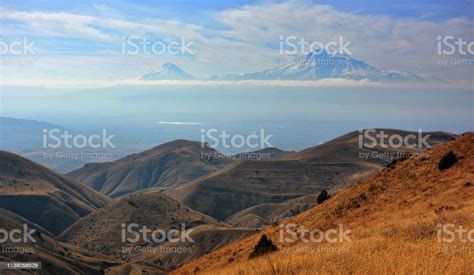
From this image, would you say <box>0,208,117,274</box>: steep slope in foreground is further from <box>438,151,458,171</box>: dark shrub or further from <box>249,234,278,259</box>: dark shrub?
<box>438,151,458,171</box>: dark shrub

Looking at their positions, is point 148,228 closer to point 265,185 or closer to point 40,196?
point 40,196

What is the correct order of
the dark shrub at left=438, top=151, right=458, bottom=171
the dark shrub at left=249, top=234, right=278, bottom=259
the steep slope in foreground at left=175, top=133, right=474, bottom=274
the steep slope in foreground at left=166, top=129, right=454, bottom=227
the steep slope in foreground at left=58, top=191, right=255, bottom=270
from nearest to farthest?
the steep slope in foreground at left=175, top=133, right=474, bottom=274 < the dark shrub at left=249, top=234, right=278, bottom=259 < the dark shrub at left=438, top=151, right=458, bottom=171 < the steep slope in foreground at left=58, top=191, right=255, bottom=270 < the steep slope in foreground at left=166, top=129, right=454, bottom=227

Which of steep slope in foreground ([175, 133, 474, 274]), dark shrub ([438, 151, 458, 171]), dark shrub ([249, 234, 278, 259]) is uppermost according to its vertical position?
dark shrub ([438, 151, 458, 171])

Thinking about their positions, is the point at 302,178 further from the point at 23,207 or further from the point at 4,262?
the point at 4,262

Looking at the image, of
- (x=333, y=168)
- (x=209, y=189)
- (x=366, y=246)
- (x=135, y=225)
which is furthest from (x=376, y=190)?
(x=333, y=168)

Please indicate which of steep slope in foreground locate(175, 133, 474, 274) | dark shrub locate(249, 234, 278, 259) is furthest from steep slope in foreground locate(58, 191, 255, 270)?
dark shrub locate(249, 234, 278, 259)

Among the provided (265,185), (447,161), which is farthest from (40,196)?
(447,161)

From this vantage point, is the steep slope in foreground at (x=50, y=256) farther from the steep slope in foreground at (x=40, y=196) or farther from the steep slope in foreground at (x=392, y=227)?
the steep slope in foreground at (x=392, y=227)

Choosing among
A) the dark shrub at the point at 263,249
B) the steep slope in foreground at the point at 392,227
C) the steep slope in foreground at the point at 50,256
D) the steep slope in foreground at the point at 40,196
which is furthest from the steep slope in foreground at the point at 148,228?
the dark shrub at the point at 263,249
